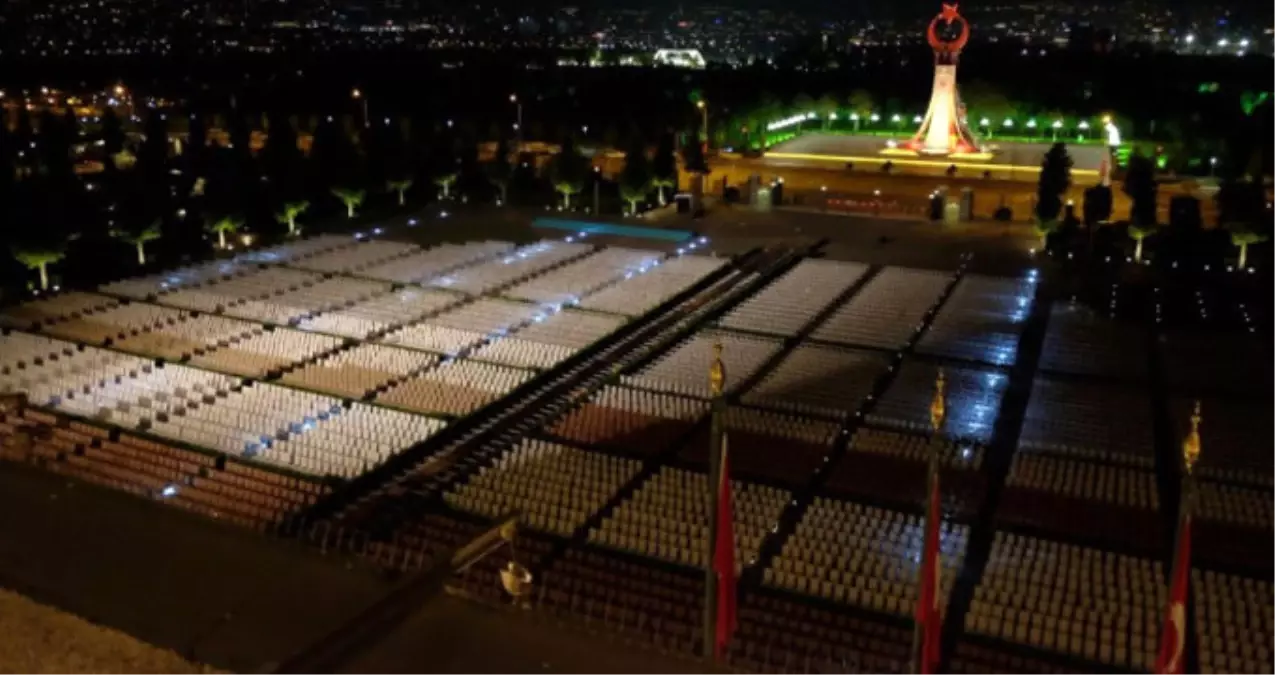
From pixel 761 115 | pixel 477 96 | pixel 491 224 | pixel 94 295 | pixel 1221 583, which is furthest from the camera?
pixel 477 96

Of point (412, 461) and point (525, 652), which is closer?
point (525, 652)

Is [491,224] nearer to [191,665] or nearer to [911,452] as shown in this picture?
[911,452]

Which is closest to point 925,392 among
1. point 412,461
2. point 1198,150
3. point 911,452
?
point 911,452

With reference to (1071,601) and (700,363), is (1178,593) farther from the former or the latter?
(700,363)

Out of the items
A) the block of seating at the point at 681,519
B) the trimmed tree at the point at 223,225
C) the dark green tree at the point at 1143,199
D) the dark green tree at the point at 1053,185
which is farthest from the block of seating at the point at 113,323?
the dark green tree at the point at 1143,199

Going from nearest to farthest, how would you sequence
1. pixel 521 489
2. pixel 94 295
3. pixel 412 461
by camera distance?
1. pixel 521 489
2. pixel 412 461
3. pixel 94 295

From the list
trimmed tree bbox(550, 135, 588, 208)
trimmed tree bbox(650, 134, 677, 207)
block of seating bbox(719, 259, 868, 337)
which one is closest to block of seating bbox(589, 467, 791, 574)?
block of seating bbox(719, 259, 868, 337)

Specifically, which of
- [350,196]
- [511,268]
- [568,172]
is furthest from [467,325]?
[568,172]
